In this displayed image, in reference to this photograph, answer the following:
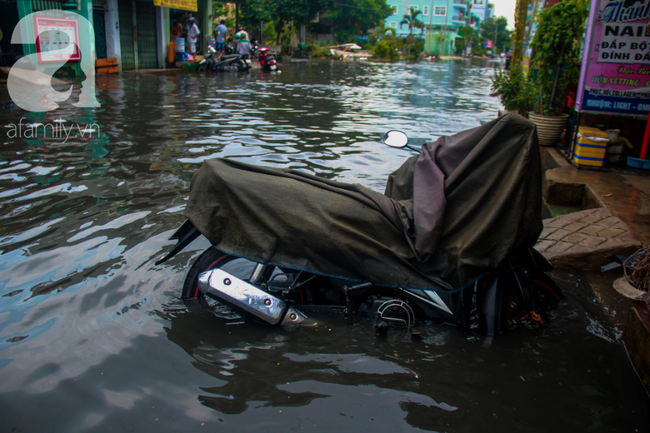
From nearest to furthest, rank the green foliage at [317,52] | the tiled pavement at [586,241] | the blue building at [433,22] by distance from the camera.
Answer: the tiled pavement at [586,241], the green foliage at [317,52], the blue building at [433,22]

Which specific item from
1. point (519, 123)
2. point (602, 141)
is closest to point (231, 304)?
point (519, 123)

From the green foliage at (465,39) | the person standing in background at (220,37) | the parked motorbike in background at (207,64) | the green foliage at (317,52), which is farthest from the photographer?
the green foliage at (465,39)

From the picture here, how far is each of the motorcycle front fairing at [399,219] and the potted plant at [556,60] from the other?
5762 millimetres

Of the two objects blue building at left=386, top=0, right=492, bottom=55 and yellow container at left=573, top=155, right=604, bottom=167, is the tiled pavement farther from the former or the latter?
blue building at left=386, top=0, right=492, bottom=55

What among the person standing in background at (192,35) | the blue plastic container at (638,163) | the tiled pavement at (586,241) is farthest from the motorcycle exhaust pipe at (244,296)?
the person standing in background at (192,35)

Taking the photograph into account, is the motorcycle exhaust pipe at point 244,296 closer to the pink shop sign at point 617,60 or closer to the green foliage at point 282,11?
the pink shop sign at point 617,60

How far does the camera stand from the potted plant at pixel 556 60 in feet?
25.8

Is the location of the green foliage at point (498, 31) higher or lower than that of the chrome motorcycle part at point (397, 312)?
higher

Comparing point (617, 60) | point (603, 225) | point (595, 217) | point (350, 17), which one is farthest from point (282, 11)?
point (603, 225)

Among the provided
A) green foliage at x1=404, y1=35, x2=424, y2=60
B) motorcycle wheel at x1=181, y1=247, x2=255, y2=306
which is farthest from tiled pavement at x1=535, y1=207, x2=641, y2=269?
green foliage at x1=404, y1=35, x2=424, y2=60

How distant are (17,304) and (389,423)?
8.04ft

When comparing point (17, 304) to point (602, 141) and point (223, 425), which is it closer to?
point (223, 425)

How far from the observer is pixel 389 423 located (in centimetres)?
244

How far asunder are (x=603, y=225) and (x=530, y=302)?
1.92 meters
